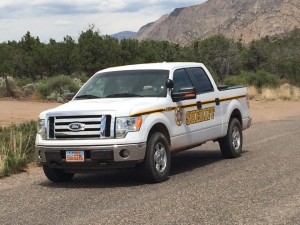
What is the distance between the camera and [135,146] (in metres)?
8.90

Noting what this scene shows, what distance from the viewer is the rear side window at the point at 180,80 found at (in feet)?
34.8

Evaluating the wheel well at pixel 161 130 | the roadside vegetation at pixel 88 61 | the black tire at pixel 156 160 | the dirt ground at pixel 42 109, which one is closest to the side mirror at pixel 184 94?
the wheel well at pixel 161 130

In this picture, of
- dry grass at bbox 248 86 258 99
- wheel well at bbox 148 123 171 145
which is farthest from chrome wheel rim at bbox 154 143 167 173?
dry grass at bbox 248 86 258 99

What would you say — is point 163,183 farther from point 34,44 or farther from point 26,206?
point 34,44

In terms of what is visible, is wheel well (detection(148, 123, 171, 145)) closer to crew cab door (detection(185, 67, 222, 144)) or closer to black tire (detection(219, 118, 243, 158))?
crew cab door (detection(185, 67, 222, 144))

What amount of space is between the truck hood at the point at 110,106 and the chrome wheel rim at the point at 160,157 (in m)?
0.67

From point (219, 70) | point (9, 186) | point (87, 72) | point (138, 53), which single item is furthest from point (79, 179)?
point (219, 70)

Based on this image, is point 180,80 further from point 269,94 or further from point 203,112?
point 269,94

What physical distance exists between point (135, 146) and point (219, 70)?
52538 mm

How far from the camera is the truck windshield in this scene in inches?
400

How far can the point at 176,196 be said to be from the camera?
8188 mm

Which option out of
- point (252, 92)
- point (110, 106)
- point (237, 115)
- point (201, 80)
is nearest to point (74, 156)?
point (110, 106)

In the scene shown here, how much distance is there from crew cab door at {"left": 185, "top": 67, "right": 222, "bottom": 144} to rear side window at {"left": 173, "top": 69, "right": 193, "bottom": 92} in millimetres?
136

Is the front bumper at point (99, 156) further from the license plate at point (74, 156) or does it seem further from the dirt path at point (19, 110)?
the dirt path at point (19, 110)
